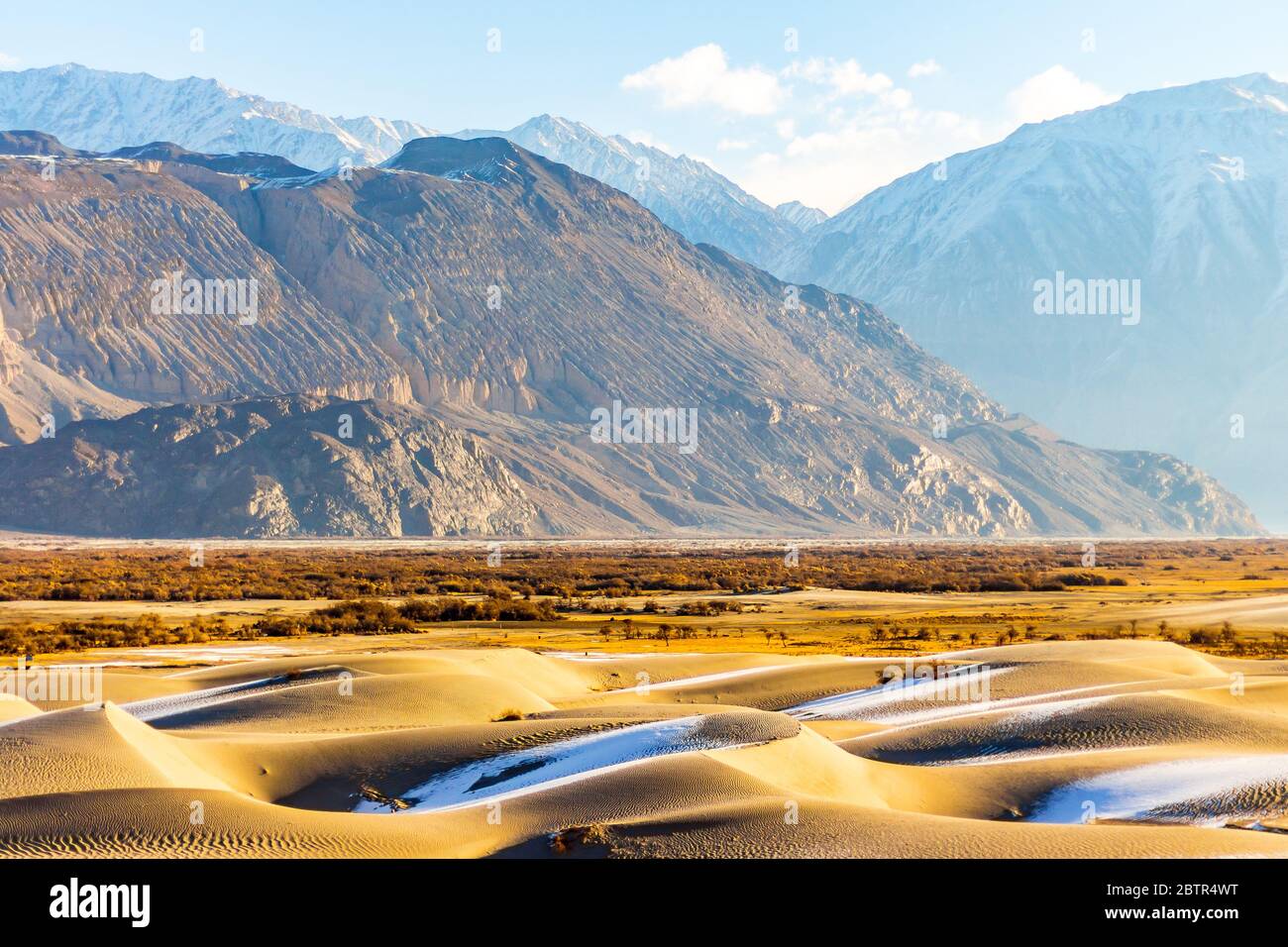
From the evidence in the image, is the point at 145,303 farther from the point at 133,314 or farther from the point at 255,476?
the point at 255,476

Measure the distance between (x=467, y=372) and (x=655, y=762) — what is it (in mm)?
143486

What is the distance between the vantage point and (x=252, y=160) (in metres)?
192

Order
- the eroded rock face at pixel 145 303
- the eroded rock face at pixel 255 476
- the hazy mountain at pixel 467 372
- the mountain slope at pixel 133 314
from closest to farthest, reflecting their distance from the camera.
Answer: the eroded rock face at pixel 255 476
the hazy mountain at pixel 467 372
the mountain slope at pixel 133 314
the eroded rock face at pixel 145 303

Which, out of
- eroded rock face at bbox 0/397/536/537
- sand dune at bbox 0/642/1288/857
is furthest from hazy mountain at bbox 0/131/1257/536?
sand dune at bbox 0/642/1288/857

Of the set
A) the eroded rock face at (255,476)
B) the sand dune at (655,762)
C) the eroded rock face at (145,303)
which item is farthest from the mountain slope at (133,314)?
the sand dune at (655,762)

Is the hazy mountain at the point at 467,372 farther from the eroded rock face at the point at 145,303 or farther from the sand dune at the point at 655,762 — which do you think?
the sand dune at the point at 655,762

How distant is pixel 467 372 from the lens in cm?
15688

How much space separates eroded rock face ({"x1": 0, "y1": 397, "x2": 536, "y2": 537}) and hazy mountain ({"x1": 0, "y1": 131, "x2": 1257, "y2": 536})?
26 cm

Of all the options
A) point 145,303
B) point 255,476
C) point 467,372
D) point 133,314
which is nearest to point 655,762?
point 255,476

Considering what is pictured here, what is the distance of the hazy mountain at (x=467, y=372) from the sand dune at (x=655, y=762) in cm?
9899

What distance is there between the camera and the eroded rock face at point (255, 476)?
390 ft
